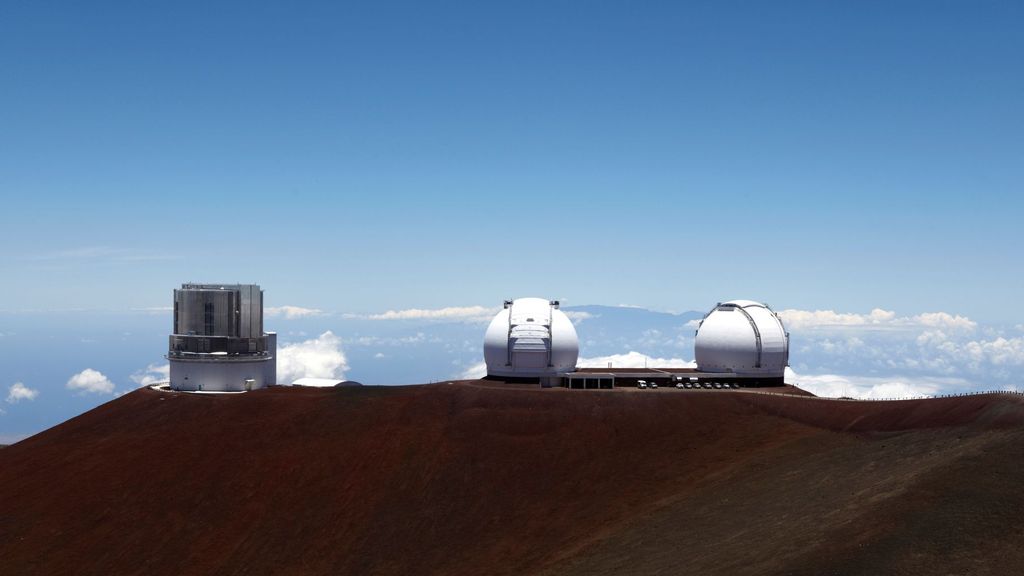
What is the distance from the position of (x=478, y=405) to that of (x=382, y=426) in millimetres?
5718

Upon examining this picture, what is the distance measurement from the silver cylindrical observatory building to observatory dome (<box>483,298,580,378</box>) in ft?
52.4

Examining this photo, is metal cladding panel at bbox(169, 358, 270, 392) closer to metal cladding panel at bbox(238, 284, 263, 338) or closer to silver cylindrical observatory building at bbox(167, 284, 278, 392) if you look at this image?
silver cylindrical observatory building at bbox(167, 284, 278, 392)

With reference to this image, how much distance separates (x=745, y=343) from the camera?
56875mm

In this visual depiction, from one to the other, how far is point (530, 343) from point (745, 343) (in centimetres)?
1462

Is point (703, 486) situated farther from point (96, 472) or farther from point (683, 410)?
point (96, 472)

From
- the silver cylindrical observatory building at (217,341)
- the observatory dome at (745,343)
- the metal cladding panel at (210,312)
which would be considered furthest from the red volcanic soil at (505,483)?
the observatory dome at (745,343)

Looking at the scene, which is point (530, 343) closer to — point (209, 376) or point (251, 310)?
point (251, 310)

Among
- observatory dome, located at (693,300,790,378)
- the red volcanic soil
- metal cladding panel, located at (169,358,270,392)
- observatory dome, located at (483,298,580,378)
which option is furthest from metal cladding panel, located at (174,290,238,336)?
observatory dome, located at (693,300,790,378)

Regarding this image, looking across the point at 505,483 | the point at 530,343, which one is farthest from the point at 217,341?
the point at 505,483

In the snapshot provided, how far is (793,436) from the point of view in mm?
42844

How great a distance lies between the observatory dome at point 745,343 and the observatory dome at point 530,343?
30.6 feet

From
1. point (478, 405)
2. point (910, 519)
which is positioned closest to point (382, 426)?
point (478, 405)

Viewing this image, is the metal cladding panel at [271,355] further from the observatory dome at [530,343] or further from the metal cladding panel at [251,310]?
the observatory dome at [530,343]

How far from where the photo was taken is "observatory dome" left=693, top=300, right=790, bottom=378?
56906mm
